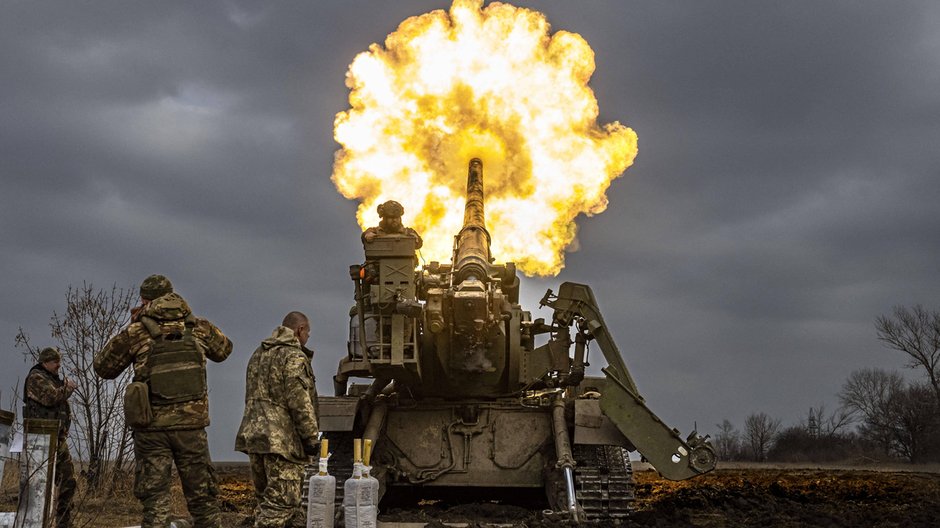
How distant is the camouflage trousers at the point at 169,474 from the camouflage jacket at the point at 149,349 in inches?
4.4

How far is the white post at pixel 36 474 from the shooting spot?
723 cm

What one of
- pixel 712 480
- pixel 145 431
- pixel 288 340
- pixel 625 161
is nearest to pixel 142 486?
pixel 145 431

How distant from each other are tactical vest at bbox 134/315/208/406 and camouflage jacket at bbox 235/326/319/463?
1.86 feet

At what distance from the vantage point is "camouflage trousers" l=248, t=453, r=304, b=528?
27.1 ft

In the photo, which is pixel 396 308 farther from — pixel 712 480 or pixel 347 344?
pixel 712 480

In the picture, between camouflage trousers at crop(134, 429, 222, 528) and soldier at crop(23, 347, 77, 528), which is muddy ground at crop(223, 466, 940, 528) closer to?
camouflage trousers at crop(134, 429, 222, 528)

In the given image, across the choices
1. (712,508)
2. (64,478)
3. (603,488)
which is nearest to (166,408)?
(64,478)

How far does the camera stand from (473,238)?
14.2 meters

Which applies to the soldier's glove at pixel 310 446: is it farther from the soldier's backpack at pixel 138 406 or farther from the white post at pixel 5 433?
the white post at pixel 5 433

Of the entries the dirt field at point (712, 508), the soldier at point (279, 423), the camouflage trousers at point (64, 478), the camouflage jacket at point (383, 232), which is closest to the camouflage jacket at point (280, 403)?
the soldier at point (279, 423)

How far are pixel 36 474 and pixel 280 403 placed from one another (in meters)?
2.09

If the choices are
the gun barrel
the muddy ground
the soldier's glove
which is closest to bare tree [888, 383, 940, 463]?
the muddy ground

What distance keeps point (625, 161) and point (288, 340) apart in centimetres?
1026

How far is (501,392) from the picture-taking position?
1357 cm
